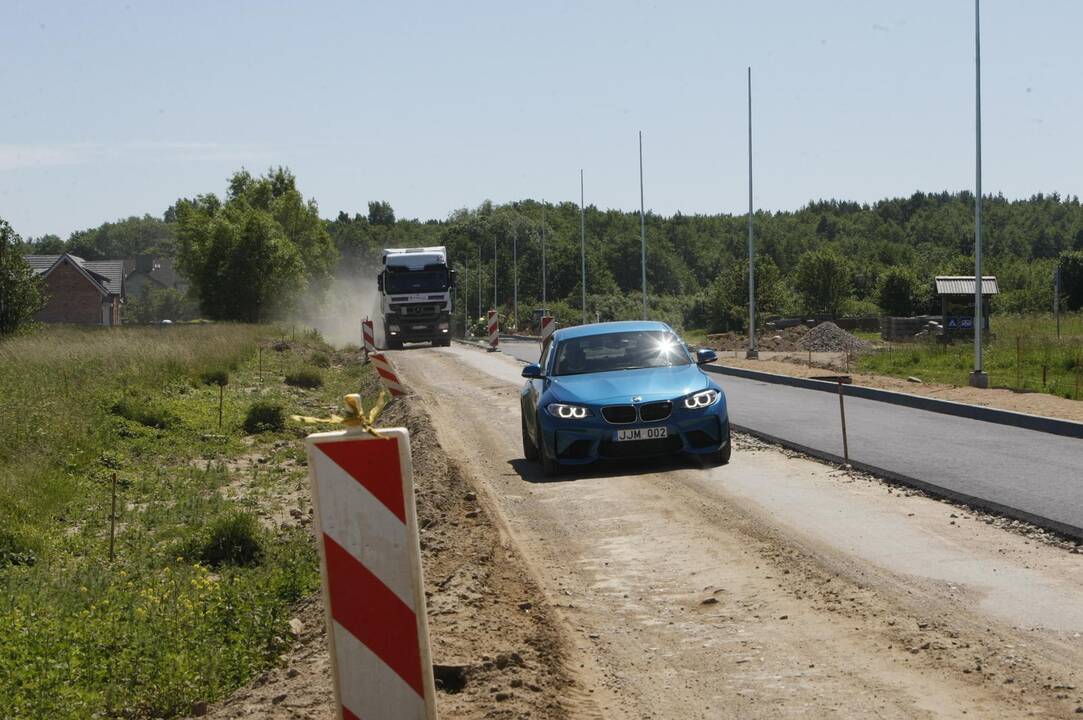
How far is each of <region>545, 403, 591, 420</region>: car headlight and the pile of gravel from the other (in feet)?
119

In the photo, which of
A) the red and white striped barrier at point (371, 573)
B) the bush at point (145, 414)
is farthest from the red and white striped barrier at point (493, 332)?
the red and white striped barrier at point (371, 573)

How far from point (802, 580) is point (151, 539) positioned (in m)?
6.29

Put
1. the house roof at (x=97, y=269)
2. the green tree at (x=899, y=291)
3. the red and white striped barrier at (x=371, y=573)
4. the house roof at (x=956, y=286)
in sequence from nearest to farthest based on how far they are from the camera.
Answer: the red and white striped barrier at (x=371, y=573) < the house roof at (x=956, y=286) < the green tree at (x=899, y=291) < the house roof at (x=97, y=269)

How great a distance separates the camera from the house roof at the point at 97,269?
305ft

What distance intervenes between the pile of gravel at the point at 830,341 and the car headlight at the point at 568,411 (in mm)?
36354

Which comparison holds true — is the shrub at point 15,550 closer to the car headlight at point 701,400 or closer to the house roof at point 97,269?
the car headlight at point 701,400

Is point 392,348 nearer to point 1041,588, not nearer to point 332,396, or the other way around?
point 332,396

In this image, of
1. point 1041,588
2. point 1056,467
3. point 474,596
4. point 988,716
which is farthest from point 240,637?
point 1056,467

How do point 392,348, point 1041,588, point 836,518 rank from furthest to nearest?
point 392,348
point 836,518
point 1041,588

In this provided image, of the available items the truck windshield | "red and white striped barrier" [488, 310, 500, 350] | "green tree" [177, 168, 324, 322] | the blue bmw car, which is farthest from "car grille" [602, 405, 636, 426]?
"green tree" [177, 168, 324, 322]

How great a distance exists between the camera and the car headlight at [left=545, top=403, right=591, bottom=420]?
1281cm

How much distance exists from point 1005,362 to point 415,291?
23.1 meters

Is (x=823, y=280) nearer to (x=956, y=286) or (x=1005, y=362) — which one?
(x=956, y=286)

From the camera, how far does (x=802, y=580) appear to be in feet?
25.8
